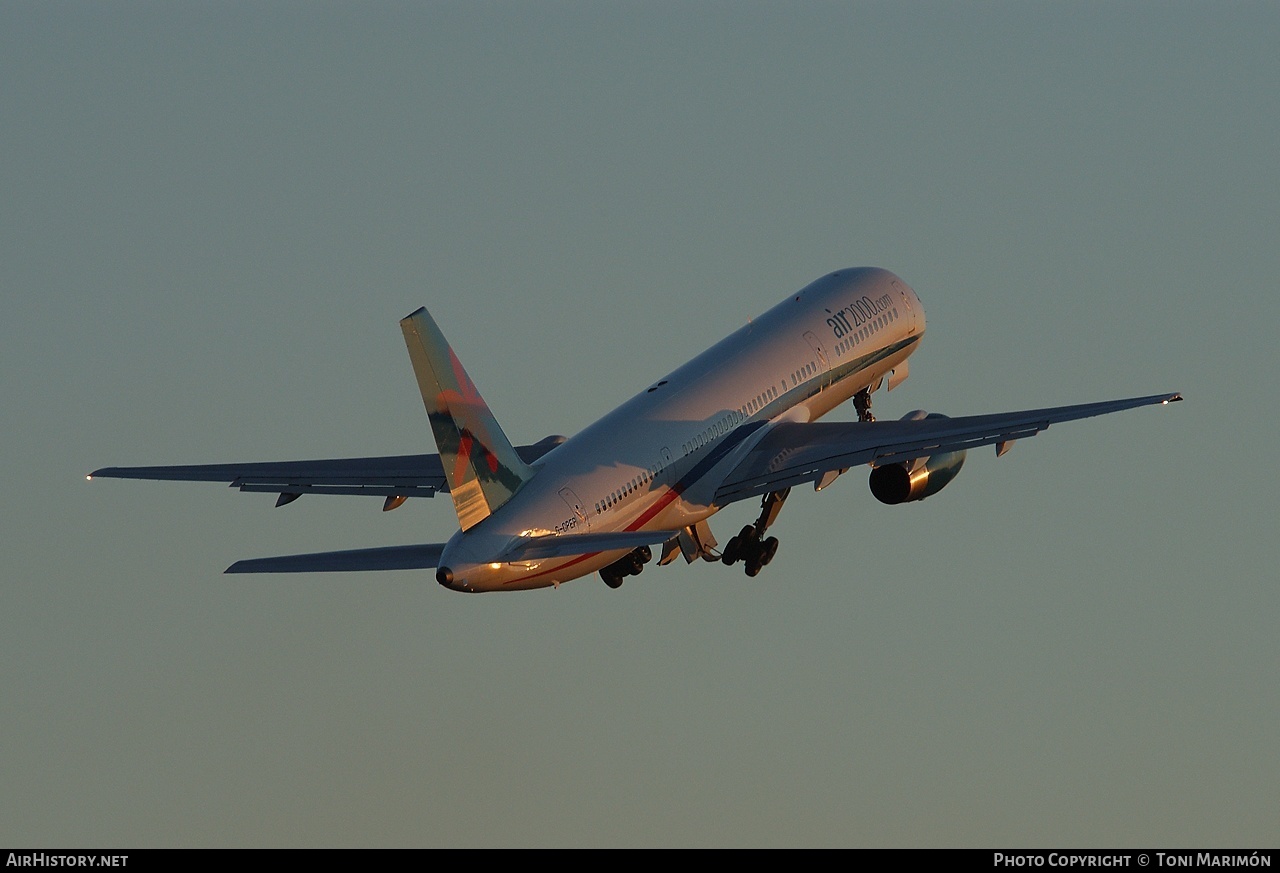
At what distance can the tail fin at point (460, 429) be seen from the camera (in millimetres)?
55594

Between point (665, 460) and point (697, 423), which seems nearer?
point (665, 460)

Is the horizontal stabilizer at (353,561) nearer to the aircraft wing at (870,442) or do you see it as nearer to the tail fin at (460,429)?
the tail fin at (460,429)

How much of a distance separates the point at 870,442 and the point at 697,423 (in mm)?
4462

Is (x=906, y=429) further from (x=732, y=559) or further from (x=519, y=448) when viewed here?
(x=519, y=448)

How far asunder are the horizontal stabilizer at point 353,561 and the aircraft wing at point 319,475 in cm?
768

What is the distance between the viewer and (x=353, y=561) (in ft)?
183

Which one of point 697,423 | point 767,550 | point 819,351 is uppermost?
point 819,351

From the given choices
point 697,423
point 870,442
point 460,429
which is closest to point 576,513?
point 460,429

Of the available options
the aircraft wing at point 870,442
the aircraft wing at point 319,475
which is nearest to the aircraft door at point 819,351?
the aircraft wing at point 870,442

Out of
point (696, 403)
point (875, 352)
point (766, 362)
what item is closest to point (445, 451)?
point (696, 403)

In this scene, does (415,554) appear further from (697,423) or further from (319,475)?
(697,423)

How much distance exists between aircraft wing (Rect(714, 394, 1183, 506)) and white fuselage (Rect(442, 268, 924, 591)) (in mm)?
553
